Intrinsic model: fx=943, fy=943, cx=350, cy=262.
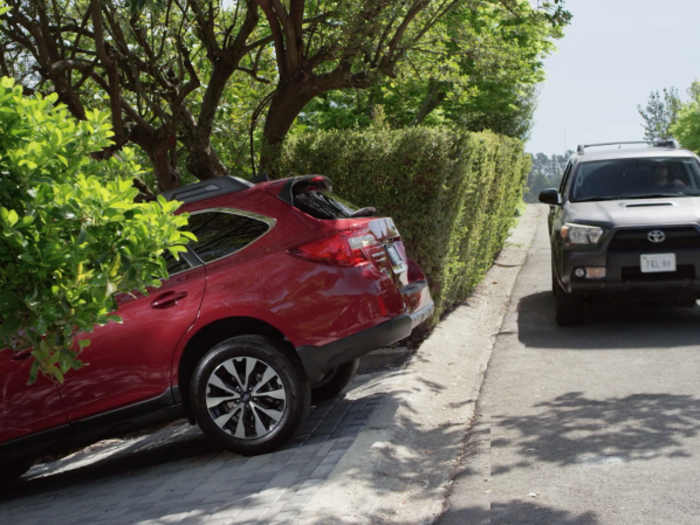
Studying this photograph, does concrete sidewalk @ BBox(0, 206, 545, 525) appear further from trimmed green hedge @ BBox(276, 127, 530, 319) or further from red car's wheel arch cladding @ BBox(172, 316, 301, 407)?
trimmed green hedge @ BBox(276, 127, 530, 319)

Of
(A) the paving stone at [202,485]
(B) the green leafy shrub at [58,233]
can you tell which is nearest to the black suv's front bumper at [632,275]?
(A) the paving stone at [202,485]

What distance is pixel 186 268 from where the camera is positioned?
686 cm

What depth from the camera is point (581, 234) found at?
10.6 meters

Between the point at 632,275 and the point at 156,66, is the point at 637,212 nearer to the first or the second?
the point at 632,275

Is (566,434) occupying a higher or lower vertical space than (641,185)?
lower

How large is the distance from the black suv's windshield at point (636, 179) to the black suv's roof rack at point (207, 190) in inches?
222

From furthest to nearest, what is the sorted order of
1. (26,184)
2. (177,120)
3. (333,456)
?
(177,120), (333,456), (26,184)

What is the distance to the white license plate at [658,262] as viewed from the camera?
10.2 m

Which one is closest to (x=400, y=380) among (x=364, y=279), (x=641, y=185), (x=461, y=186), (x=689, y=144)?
(x=364, y=279)

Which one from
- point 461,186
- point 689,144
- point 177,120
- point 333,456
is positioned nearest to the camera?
point 333,456

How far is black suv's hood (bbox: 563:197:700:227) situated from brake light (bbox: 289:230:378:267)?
4.56 m

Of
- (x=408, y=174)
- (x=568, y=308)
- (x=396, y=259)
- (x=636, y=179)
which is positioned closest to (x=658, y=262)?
(x=568, y=308)

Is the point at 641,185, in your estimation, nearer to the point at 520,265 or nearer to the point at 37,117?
the point at 520,265

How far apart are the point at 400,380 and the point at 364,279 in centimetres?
202
